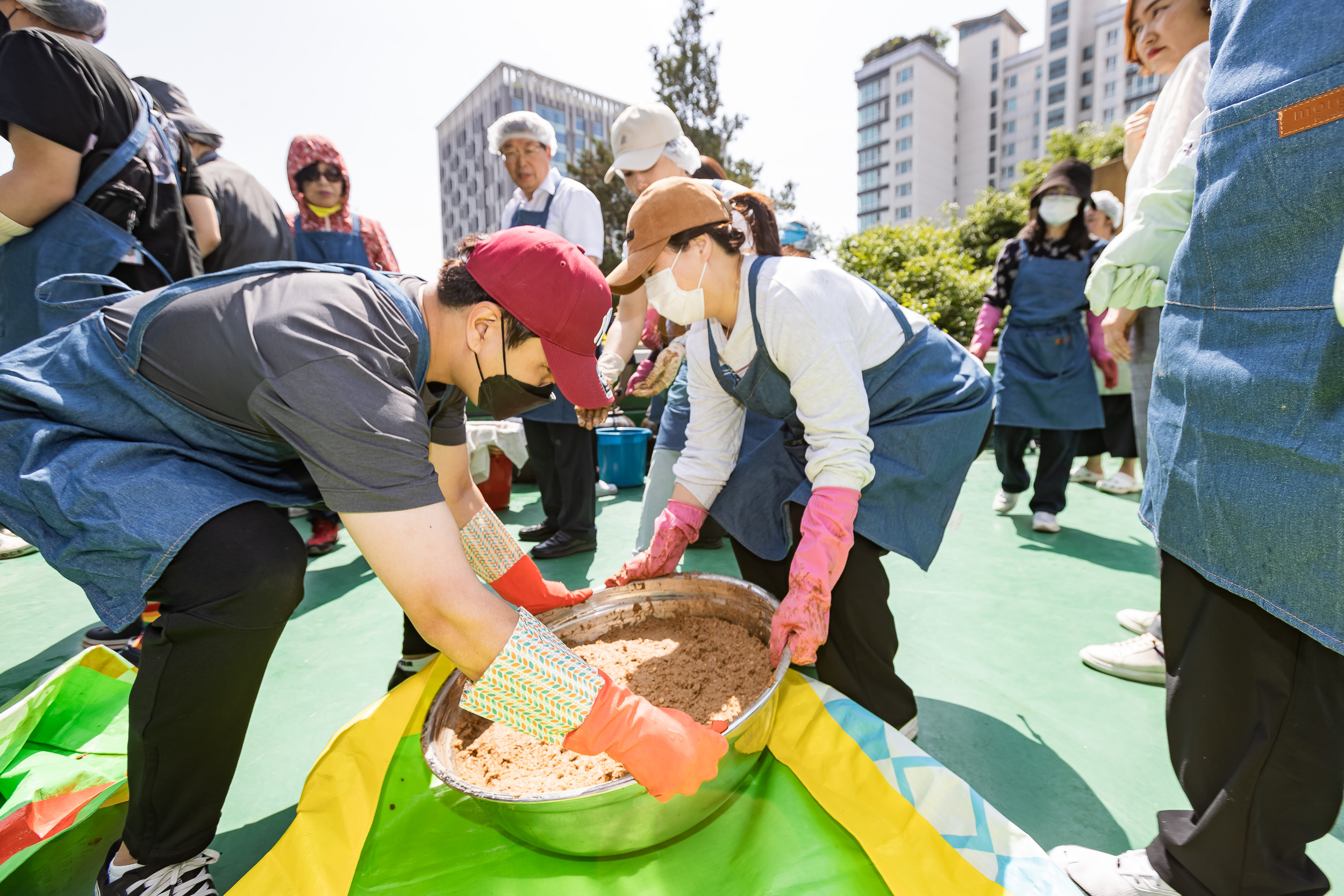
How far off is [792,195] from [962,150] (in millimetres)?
34156

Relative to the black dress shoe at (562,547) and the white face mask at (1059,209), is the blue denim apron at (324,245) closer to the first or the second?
the black dress shoe at (562,547)

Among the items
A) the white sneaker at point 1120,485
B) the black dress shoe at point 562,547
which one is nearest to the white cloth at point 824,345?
the black dress shoe at point 562,547

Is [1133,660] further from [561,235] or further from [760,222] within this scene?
[561,235]

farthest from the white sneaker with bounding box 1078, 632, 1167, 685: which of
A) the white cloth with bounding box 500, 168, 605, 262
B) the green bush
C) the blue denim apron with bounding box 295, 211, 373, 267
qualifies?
the green bush

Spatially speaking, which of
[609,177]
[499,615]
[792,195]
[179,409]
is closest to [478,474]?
[609,177]

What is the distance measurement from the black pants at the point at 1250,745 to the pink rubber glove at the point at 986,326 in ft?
8.76

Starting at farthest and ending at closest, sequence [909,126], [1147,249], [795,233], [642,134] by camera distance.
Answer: [909,126]
[795,233]
[642,134]
[1147,249]

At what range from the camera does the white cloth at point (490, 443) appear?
3.80 m

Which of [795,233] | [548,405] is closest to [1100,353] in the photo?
[795,233]

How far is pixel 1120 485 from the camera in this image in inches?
154

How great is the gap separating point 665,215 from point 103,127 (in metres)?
1.42

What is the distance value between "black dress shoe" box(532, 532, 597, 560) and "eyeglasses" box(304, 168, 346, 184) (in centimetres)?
195

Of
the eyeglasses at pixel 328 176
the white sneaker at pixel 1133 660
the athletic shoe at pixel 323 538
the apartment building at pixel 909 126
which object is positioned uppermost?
the apartment building at pixel 909 126

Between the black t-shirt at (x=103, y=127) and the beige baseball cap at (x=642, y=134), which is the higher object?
the beige baseball cap at (x=642, y=134)
